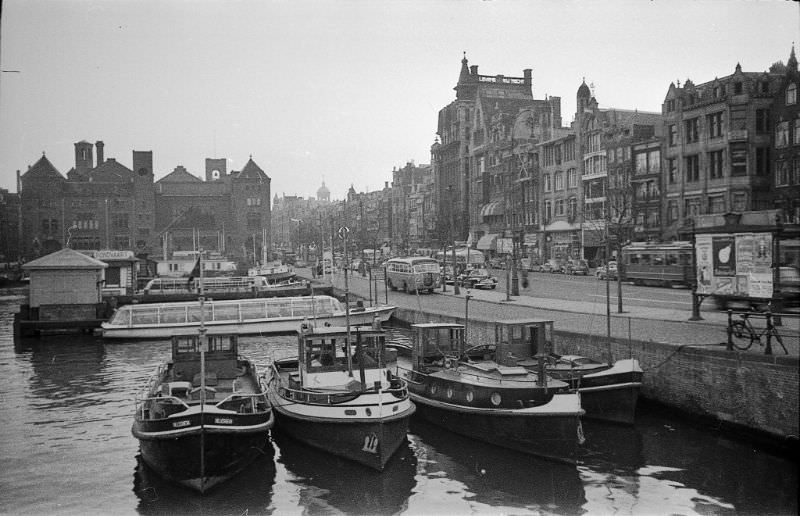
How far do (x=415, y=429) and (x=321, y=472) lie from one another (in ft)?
16.5

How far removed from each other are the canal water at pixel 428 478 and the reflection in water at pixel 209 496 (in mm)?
31

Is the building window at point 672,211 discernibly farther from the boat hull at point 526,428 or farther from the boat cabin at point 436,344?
the boat hull at point 526,428

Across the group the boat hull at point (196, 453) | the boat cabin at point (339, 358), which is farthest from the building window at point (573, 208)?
the boat hull at point (196, 453)

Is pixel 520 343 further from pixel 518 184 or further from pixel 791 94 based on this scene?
pixel 518 184

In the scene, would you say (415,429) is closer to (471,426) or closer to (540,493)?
(471,426)

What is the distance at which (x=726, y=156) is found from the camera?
54.1m

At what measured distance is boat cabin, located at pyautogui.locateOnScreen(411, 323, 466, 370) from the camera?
79.6ft

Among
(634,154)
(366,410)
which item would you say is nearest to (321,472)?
(366,410)

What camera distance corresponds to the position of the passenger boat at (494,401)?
1873 cm

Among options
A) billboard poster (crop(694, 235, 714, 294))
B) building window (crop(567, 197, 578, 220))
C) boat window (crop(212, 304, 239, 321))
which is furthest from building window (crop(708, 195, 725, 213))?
boat window (crop(212, 304, 239, 321))

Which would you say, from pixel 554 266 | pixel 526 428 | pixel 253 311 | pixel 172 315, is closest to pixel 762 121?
pixel 554 266

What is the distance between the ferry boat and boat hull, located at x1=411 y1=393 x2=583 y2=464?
23.9 metres

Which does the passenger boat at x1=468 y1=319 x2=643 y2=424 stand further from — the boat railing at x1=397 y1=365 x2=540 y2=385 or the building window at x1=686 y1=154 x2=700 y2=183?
the building window at x1=686 y1=154 x2=700 y2=183

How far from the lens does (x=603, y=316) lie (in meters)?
32.7
